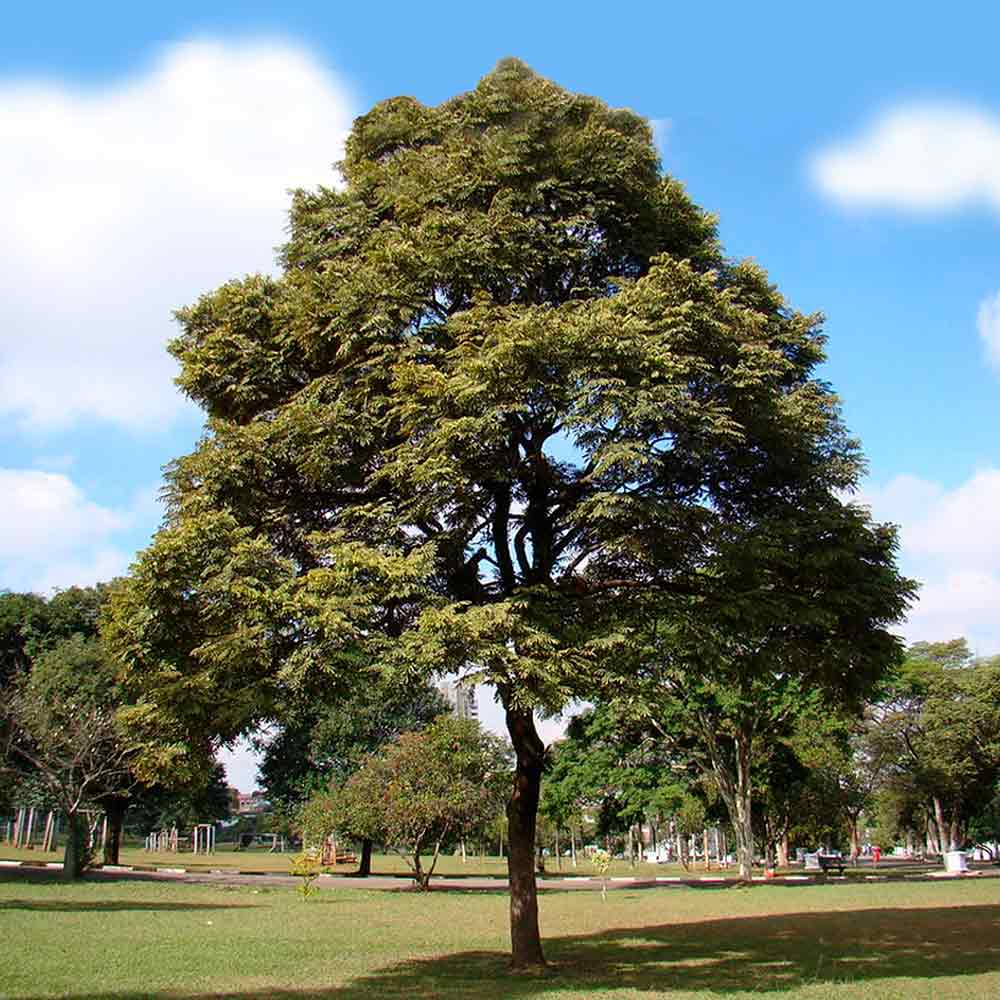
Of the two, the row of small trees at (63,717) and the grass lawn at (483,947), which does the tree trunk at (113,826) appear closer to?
the row of small trees at (63,717)

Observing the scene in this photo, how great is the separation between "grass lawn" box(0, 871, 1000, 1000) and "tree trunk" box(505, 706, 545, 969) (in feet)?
1.50

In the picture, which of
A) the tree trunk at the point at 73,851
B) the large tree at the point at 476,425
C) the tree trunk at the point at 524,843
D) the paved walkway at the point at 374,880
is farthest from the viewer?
the paved walkway at the point at 374,880

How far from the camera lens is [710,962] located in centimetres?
1469

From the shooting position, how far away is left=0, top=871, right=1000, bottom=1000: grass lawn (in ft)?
38.6

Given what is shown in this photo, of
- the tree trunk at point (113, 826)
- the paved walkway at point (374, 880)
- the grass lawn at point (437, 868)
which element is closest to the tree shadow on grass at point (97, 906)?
the paved walkway at point (374, 880)

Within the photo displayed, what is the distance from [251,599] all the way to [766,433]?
7420mm

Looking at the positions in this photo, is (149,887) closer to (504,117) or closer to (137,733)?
(137,733)

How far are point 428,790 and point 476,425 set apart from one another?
30263 millimetres

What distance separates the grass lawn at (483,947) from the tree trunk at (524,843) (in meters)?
0.46

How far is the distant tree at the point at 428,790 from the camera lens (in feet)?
126

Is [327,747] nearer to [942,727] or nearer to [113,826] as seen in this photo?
[113,826]

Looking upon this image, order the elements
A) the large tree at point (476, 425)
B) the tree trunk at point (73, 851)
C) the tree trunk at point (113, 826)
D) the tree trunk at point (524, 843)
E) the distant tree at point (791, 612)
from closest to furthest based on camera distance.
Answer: the large tree at point (476, 425)
the distant tree at point (791, 612)
the tree trunk at point (524, 843)
the tree trunk at point (73, 851)
the tree trunk at point (113, 826)

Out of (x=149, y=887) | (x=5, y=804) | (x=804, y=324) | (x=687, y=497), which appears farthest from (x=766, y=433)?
(x=5, y=804)

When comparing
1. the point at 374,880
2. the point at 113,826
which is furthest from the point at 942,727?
the point at 113,826
